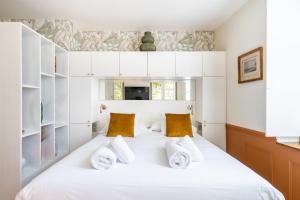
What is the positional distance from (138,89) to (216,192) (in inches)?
101

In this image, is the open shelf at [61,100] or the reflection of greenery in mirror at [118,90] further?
the reflection of greenery in mirror at [118,90]

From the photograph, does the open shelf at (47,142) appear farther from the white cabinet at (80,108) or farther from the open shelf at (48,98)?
the white cabinet at (80,108)

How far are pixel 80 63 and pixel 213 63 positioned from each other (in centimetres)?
213

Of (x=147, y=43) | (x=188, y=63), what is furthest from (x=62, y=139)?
(x=188, y=63)

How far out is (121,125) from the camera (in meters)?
3.31

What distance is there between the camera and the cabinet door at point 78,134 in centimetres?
352

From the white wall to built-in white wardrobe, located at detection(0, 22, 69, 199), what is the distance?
99.3 inches

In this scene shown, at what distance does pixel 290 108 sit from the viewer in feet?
7.43

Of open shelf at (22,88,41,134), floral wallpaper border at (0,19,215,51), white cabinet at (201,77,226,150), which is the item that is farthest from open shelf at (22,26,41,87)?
white cabinet at (201,77,226,150)

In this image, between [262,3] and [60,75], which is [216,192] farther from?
[60,75]

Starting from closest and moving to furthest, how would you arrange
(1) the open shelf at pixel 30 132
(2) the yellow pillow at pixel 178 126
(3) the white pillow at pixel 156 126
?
(1) the open shelf at pixel 30 132
(2) the yellow pillow at pixel 178 126
(3) the white pillow at pixel 156 126

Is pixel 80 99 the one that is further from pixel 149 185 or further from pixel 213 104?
pixel 149 185

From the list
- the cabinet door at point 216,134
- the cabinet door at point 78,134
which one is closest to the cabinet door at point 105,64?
the cabinet door at point 78,134

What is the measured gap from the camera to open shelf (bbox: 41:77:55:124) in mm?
3059
